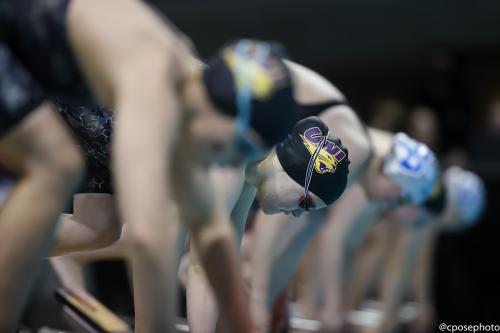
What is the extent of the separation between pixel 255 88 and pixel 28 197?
0.60 meters

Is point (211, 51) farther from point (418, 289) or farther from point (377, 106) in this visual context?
point (418, 289)

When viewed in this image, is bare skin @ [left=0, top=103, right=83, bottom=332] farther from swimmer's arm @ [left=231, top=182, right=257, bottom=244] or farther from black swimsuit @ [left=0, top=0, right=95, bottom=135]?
swimmer's arm @ [left=231, top=182, right=257, bottom=244]

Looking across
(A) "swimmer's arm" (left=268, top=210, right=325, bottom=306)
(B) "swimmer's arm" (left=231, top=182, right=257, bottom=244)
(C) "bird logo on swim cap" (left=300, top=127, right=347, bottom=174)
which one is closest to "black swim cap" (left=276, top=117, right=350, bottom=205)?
(C) "bird logo on swim cap" (left=300, top=127, right=347, bottom=174)

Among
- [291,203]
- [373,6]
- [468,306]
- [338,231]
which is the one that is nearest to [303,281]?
[338,231]

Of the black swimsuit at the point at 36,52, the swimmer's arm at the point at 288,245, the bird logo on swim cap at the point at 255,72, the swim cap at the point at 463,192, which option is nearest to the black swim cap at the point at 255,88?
the bird logo on swim cap at the point at 255,72

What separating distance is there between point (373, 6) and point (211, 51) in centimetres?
188

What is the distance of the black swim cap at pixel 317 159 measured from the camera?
11.2 ft

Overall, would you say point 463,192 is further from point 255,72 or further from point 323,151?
point 255,72

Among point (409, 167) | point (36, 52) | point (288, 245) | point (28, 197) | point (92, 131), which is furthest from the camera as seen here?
point (409, 167)

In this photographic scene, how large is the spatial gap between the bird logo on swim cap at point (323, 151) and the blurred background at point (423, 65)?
17.4ft

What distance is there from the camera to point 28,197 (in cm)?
212

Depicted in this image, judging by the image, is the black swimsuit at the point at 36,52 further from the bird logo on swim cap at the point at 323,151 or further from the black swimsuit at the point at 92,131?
the bird logo on swim cap at the point at 323,151

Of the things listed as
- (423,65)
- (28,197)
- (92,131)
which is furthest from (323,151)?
(423,65)

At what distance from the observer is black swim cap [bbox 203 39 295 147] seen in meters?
2.29
